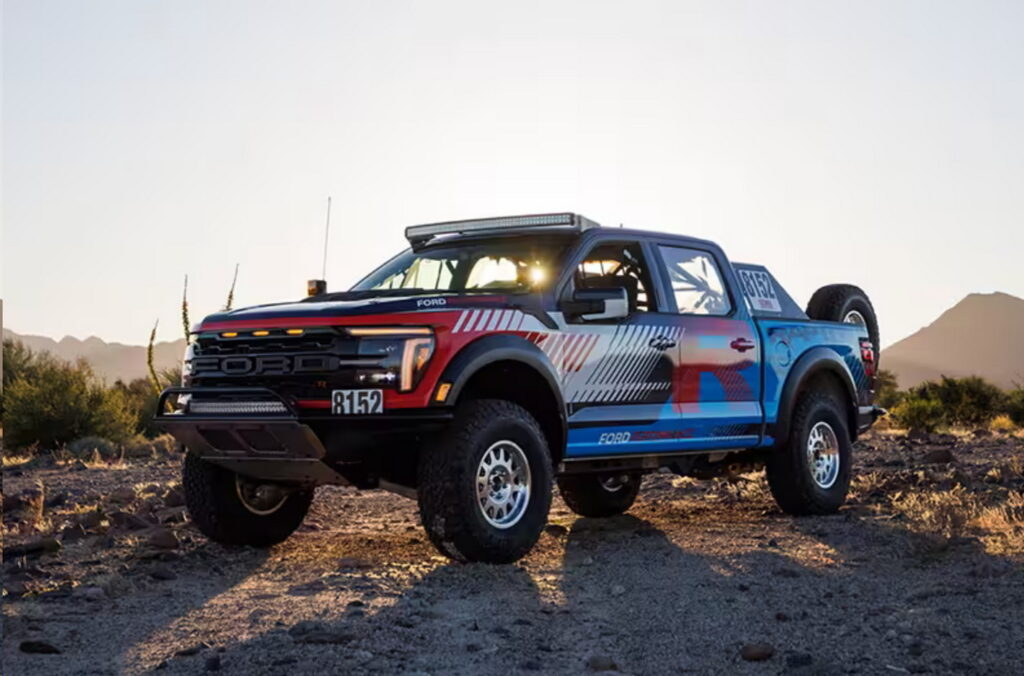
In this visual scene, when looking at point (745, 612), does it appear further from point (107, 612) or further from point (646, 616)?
point (107, 612)

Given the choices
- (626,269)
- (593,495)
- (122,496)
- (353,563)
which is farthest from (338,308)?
(122,496)

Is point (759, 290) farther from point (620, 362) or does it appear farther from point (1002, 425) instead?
point (1002, 425)

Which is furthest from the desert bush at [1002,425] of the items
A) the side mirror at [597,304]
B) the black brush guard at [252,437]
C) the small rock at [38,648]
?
the small rock at [38,648]

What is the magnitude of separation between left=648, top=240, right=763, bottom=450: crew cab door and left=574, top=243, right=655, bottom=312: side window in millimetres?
122

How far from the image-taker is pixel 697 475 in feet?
32.8

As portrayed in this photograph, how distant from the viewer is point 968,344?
14312 centimetres

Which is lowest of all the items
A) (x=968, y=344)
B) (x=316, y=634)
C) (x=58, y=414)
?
(x=316, y=634)

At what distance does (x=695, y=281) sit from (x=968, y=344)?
142166 millimetres

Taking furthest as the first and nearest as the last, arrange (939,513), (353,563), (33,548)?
(939,513), (33,548), (353,563)

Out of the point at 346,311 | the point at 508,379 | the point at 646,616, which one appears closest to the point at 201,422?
the point at 346,311

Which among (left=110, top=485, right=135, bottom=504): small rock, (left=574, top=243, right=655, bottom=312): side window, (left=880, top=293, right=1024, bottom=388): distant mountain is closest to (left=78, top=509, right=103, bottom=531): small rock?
(left=110, top=485, right=135, bottom=504): small rock

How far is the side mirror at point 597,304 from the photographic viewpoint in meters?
7.96

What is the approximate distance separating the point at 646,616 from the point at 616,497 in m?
4.56

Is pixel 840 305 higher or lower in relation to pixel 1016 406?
higher
